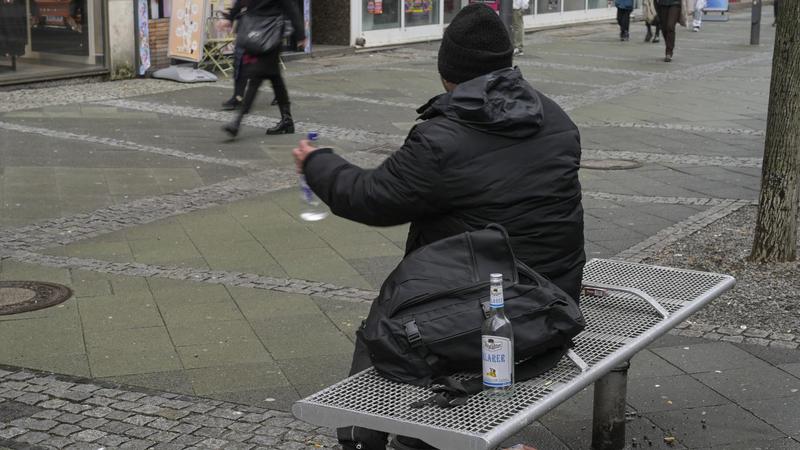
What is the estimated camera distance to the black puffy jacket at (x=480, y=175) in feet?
11.2

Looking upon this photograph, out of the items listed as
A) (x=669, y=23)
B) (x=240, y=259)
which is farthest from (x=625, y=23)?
(x=240, y=259)

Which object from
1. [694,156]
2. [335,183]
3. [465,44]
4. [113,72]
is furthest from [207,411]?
[113,72]

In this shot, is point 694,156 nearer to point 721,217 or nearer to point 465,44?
point 721,217

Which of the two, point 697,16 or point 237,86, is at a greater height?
point 697,16

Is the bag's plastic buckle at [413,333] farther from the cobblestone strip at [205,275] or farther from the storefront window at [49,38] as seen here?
the storefront window at [49,38]

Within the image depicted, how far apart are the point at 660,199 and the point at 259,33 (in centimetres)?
415

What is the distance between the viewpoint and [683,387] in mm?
5094

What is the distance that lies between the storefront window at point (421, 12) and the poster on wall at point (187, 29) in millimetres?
6264

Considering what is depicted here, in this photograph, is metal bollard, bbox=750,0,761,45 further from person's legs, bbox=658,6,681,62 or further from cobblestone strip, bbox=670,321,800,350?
cobblestone strip, bbox=670,321,800,350

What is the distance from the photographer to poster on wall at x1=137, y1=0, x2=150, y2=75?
586 inches

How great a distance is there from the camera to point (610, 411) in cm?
438

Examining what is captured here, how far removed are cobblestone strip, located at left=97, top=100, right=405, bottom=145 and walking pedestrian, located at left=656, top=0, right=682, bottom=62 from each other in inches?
345

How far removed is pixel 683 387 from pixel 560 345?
71.1 inches

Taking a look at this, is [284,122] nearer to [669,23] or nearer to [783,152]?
[783,152]
